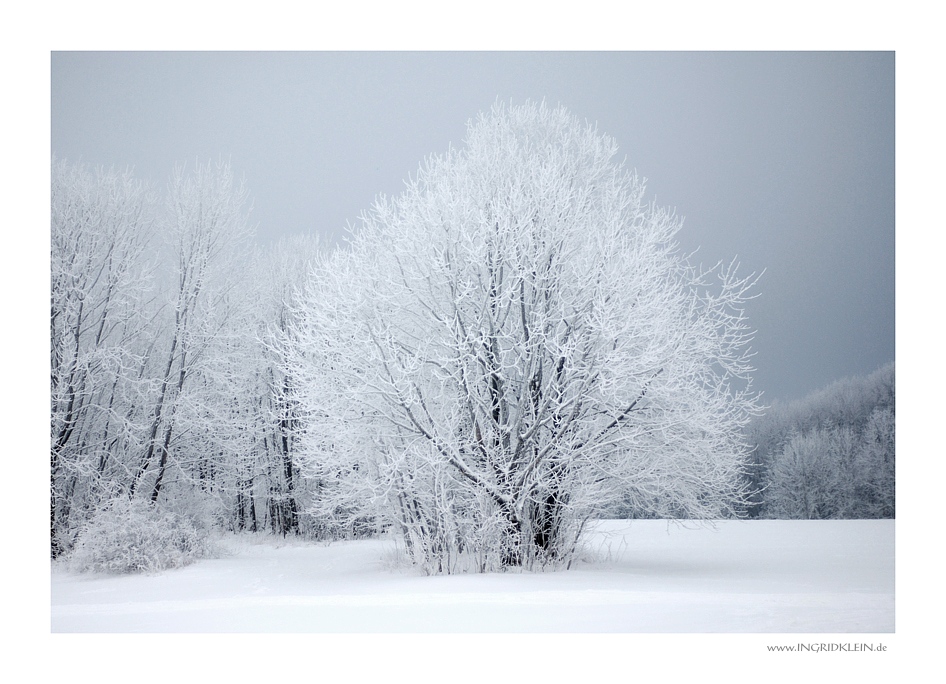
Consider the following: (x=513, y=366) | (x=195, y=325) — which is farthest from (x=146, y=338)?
(x=513, y=366)

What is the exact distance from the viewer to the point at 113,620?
681cm

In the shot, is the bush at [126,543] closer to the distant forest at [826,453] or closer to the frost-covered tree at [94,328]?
the frost-covered tree at [94,328]

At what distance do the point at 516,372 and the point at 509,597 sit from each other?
Result: 10.5 feet

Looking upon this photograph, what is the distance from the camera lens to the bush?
9773 millimetres

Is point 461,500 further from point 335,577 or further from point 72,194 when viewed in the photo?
point 72,194

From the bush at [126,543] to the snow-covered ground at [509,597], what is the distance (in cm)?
24

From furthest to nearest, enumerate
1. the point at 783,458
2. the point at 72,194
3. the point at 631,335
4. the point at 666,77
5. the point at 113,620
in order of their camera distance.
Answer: the point at 783,458 → the point at 72,194 → the point at 666,77 → the point at 631,335 → the point at 113,620

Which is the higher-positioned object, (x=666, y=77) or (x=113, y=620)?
(x=666, y=77)

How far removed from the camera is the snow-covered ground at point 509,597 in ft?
20.4

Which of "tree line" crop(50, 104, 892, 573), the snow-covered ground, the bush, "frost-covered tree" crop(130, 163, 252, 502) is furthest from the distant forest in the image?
the bush

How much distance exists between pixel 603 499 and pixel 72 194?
31.4ft

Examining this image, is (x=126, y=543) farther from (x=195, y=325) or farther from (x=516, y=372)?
(x=516, y=372)

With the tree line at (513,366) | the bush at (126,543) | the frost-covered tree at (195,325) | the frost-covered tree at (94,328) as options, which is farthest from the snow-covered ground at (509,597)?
the frost-covered tree at (195,325)
